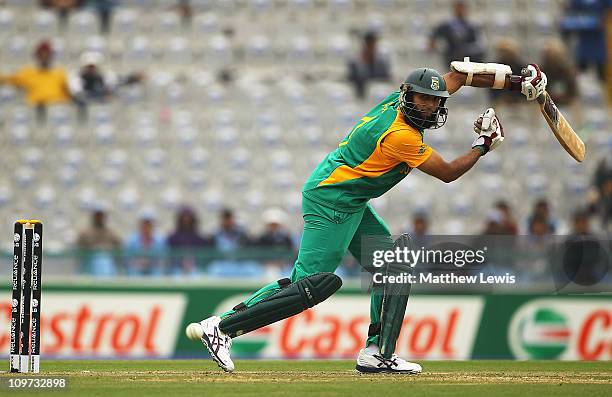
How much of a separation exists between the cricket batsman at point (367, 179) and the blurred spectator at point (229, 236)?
5267 millimetres

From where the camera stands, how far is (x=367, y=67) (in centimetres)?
1519

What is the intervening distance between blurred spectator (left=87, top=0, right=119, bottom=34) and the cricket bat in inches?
374

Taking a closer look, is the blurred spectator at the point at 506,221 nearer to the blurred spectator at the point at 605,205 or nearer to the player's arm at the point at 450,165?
the blurred spectator at the point at 605,205

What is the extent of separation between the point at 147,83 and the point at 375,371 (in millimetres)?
8588

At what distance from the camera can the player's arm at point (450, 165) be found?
267 inches

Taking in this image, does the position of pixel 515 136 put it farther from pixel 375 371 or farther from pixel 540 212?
pixel 375 371

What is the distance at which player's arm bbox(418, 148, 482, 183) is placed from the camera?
267 inches

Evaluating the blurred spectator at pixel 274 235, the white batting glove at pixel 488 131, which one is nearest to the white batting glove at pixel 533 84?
the white batting glove at pixel 488 131

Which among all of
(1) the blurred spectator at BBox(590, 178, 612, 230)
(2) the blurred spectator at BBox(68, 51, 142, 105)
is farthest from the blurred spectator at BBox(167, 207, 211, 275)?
(1) the blurred spectator at BBox(590, 178, 612, 230)

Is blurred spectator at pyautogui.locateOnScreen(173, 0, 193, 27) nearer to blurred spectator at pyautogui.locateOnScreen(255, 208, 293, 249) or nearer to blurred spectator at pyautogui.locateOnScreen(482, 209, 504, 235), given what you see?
blurred spectator at pyautogui.locateOnScreen(255, 208, 293, 249)

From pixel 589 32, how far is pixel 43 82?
7.45 m

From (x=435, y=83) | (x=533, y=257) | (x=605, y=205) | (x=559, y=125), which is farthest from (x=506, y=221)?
(x=435, y=83)

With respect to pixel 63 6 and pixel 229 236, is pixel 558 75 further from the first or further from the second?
pixel 63 6

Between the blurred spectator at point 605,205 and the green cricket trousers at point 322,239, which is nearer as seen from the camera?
the green cricket trousers at point 322,239
